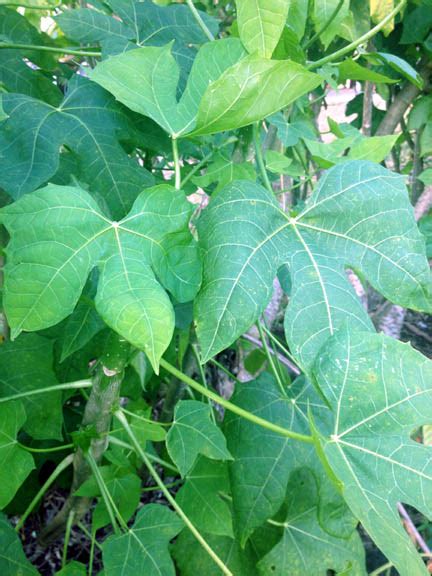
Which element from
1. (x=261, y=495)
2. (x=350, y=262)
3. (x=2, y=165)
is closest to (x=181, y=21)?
(x=2, y=165)

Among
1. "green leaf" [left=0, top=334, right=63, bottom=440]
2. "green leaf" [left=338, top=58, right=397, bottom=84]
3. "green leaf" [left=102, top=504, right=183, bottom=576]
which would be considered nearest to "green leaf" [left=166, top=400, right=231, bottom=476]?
"green leaf" [left=102, top=504, right=183, bottom=576]

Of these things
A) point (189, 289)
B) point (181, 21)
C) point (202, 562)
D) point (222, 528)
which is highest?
point (181, 21)

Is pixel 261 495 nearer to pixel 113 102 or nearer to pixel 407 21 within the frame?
pixel 113 102

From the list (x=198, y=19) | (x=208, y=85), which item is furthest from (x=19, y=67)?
(x=208, y=85)

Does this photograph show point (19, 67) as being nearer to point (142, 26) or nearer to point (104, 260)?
point (142, 26)

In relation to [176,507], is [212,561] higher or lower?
lower

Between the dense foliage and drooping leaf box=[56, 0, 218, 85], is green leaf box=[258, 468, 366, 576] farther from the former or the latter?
drooping leaf box=[56, 0, 218, 85]
